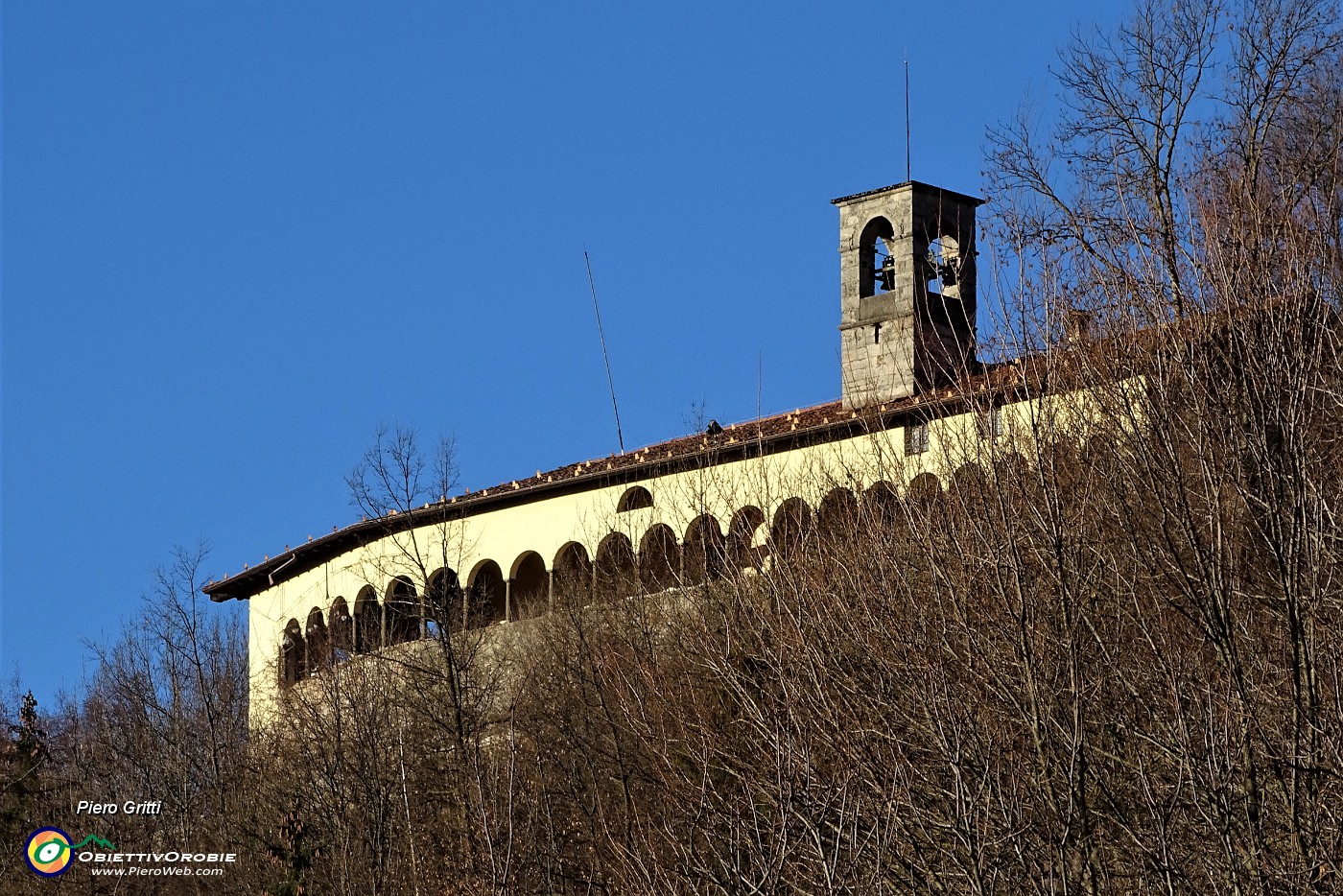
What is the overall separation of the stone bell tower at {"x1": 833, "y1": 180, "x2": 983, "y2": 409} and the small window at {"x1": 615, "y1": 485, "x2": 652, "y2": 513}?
4.50 metres

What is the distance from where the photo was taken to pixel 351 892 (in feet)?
72.4

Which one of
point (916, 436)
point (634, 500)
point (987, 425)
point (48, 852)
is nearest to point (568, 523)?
point (634, 500)

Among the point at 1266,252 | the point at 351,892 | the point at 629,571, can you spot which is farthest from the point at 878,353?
the point at 1266,252

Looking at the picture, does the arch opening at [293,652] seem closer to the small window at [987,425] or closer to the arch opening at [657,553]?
the arch opening at [657,553]

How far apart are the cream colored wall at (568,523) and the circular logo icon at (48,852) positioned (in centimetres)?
489

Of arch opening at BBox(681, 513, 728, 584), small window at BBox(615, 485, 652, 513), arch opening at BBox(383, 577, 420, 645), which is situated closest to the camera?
arch opening at BBox(681, 513, 728, 584)

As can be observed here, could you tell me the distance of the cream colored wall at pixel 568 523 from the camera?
26609 millimetres

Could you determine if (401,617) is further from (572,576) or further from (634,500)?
(634,500)

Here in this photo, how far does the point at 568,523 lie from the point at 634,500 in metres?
1.88

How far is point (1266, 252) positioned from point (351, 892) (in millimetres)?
12023

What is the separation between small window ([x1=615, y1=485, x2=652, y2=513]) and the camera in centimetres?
3250

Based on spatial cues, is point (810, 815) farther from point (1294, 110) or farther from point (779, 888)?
point (1294, 110)

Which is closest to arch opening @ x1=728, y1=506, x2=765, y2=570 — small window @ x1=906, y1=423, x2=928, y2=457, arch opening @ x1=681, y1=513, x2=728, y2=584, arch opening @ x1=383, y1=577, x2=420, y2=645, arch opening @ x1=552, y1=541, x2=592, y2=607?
arch opening @ x1=681, y1=513, x2=728, y2=584

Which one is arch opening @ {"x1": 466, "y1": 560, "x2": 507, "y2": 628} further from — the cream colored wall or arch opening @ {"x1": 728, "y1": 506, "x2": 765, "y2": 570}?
arch opening @ {"x1": 728, "y1": 506, "x2": 765, "y2": 570}
